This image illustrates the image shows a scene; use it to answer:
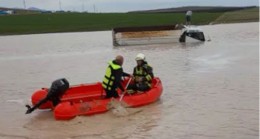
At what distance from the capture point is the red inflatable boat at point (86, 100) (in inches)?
432

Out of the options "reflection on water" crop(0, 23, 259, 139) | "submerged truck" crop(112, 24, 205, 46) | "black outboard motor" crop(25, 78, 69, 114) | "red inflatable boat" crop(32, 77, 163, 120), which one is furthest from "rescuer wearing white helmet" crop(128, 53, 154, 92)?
"submerged truck" crop(112, 24, 205, 46)

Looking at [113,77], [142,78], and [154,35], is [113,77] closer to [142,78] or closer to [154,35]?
[142,78]

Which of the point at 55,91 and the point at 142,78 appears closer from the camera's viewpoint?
the point at 55,91

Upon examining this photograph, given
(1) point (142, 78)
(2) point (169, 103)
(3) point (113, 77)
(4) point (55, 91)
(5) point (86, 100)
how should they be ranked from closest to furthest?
(4) point (55, 91) → (3) point (113, 77) → (2) point (169, 103) → (5) point (86, 100) → (1) point (142, 78)

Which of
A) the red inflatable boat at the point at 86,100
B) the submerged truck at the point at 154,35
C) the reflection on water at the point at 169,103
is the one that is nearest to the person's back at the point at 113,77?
the red inflatable boat at the point at 86,100

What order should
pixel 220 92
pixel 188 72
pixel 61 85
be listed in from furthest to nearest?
pixel 188 72 < pixel 220 92 < pixel 61 85

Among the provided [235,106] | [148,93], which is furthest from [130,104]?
[235,106]

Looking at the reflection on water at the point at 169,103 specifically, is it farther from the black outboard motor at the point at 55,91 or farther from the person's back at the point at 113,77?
the person's back at the point at 113,77

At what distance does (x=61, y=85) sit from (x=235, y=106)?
3.89 metres

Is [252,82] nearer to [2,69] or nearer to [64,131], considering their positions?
[64,131]

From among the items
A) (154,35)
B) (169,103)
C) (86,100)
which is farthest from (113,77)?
(154,35)

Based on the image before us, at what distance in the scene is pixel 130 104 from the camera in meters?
11.9

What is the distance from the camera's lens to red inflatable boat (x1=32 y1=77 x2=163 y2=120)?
11.0 m

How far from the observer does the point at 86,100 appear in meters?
12.6
